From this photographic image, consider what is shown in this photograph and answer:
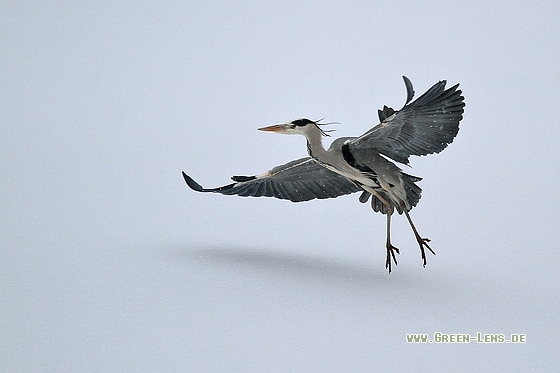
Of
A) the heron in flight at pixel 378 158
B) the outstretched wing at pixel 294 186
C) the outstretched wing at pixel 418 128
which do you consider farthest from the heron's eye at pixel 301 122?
the outstretched wing at pixel 294 186

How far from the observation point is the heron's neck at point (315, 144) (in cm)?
326

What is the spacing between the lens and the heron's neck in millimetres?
3258

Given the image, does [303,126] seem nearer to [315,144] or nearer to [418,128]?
[315,144]

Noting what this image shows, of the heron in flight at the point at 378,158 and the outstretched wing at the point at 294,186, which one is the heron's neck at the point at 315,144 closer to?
the heron in flight at the point at 378,158

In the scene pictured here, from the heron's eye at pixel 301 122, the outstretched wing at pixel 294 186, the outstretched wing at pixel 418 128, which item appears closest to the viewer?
the outstretched wing at pixel 418 128

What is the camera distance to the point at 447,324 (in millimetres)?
2699

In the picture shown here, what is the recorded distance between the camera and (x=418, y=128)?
3076mm

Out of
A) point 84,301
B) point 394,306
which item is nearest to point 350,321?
point 394,306

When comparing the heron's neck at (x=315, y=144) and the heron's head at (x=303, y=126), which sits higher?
the heron's head at (x=303, y=126)

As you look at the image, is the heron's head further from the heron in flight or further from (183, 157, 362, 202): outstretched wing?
(183, 157, 362, 202): outstretched wing

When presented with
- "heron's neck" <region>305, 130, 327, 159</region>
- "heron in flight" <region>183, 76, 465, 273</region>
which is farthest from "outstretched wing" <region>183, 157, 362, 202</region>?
"heron's neck" <region>305, 130, 327, 159</region>

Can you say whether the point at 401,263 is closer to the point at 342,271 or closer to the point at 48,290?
the point at 342,271

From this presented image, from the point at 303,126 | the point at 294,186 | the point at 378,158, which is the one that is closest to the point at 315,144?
the point at 303,126

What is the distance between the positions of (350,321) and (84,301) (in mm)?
1121
